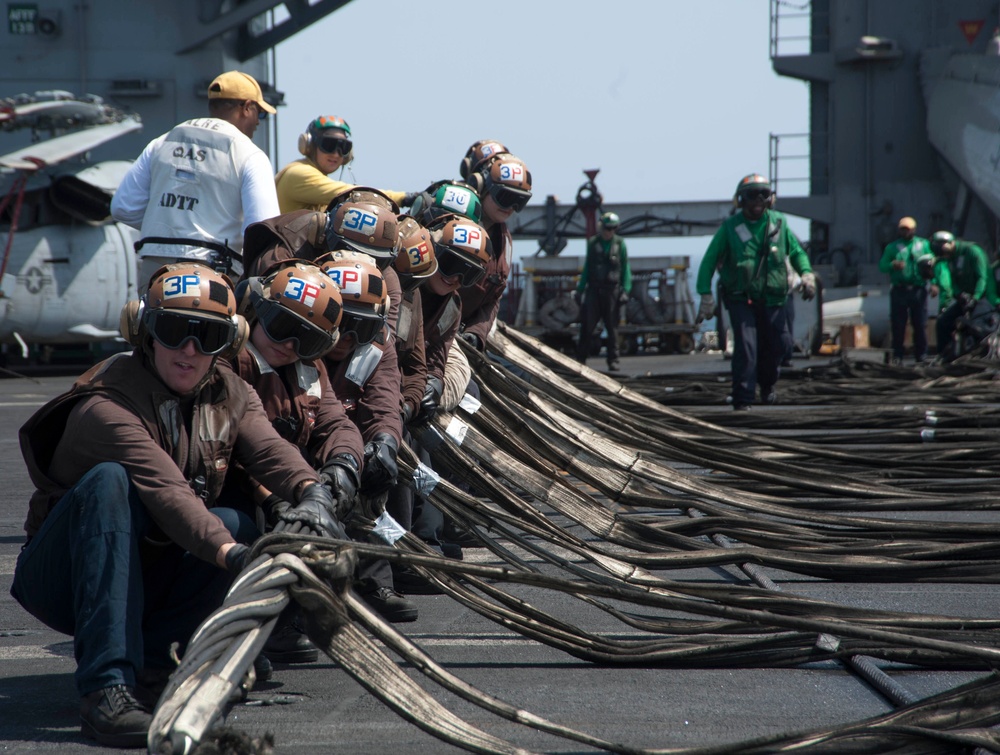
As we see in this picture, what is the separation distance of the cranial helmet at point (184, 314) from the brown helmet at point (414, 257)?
1798 mm

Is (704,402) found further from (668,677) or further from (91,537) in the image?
(91,537)

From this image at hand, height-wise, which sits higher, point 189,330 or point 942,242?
point 942,242

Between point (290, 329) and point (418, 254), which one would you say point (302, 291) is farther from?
point (418, 254)

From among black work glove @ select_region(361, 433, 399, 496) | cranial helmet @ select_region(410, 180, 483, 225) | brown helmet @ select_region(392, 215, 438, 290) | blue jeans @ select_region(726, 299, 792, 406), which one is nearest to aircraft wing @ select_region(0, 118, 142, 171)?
blue jeans @ select_region(726, 299, 792, 406)

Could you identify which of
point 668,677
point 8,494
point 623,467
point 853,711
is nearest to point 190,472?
point 668,677

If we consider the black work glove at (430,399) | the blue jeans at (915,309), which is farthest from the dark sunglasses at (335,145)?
the blue jeans at (915,309)

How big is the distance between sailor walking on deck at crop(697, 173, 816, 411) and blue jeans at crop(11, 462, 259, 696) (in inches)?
315

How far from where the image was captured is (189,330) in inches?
126

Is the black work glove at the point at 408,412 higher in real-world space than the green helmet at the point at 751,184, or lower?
lower

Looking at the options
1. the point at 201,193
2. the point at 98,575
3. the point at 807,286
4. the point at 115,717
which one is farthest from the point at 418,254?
the point at 807,286

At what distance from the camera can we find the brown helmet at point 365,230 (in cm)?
468

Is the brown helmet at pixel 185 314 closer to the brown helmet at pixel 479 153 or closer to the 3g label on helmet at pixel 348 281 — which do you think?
the 3g label on helmet at pixel 348 281

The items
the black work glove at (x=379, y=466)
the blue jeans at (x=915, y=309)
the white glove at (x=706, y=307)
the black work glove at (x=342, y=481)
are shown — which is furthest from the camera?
the blue jeans at (x=915, y=309)

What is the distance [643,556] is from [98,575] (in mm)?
2450
